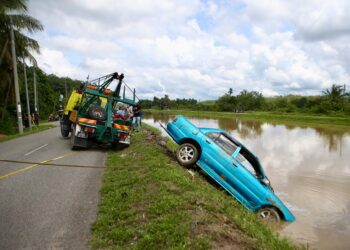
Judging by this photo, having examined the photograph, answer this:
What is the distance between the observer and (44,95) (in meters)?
46.9

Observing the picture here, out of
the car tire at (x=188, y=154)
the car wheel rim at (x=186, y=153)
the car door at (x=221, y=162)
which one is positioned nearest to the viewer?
the car door at (x=221, y=162)

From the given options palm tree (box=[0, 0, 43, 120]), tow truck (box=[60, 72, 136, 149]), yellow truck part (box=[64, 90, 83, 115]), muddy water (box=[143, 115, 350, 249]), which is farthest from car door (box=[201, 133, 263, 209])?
palm tree (box=[0, 0, 43, 120])

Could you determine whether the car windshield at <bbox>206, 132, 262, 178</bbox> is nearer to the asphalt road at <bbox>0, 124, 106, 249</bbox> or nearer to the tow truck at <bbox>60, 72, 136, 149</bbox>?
the asphalt road at <bbox>0, 124, 106, 249</bbox>

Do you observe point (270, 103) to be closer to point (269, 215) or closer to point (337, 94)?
point (337, 94)

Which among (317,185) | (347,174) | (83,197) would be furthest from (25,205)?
(347,174)

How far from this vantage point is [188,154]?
843cm

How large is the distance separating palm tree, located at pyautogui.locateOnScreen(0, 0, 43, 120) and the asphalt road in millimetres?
11457

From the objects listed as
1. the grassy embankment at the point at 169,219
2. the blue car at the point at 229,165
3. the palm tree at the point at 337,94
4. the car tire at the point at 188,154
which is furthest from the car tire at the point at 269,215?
the palm tree at the point at 337,94

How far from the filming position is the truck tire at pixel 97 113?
38.9 ft

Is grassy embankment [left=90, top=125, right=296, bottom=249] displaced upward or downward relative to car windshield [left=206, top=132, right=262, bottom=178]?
downward

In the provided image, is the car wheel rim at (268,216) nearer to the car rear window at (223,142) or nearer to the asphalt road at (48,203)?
the car rear window at (223,142)

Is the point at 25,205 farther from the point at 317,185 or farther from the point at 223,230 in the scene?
the point at 317,185

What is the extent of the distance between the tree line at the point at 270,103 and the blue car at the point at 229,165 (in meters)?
18.2

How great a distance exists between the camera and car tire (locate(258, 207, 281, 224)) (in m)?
6.73
